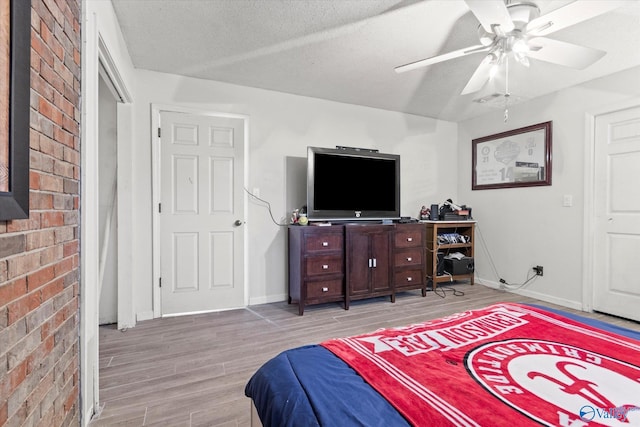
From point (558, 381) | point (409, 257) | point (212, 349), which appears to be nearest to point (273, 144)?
point (409, 257)

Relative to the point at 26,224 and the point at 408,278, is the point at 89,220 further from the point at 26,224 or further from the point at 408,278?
the point at 408,278

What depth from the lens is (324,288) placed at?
3068 mm

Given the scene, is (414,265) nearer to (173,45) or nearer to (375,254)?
(375,254)

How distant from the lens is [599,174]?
9.95 ft

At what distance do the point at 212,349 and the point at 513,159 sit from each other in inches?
156

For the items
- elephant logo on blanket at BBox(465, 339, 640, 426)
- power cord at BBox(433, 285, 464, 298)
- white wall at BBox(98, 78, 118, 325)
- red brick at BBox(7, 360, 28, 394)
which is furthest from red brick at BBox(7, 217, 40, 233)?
power cord at BBox(433, 285, 464, 298)

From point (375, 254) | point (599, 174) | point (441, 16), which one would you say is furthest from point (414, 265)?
point (441, 16)

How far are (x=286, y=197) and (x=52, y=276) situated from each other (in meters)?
2.45

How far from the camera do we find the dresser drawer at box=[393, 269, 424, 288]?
135 inches

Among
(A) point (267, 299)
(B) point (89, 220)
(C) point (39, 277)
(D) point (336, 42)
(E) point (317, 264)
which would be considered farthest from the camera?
(A) point (267, 299)

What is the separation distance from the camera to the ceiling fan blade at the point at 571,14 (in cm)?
138

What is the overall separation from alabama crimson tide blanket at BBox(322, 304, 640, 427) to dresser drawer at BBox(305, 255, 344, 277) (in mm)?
1815

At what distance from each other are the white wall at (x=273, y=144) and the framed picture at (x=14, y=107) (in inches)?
84.2

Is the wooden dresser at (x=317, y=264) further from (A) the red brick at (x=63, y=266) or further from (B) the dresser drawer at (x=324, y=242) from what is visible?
(A) the red brick at (x=63, y=266)
